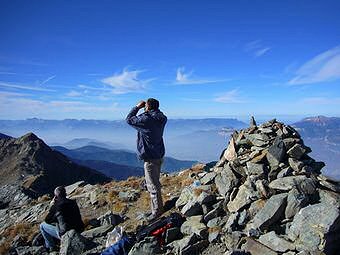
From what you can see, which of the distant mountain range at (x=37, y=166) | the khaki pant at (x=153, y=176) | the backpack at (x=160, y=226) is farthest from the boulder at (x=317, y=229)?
the distant mountain range at (x=37, y=166)

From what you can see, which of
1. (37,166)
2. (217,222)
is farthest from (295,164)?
(37,166)

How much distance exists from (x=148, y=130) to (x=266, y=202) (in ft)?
16.1

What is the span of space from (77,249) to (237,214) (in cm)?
573

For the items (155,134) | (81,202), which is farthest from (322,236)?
(81,202)

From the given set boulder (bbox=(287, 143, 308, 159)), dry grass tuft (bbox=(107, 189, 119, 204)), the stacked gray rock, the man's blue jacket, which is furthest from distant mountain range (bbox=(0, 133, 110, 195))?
boulder (bbox=(287, 143, 308, 159))

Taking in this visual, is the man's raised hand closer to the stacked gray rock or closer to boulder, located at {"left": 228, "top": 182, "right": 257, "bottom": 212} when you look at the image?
the stacked gray rock

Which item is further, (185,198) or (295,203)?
(185,198)

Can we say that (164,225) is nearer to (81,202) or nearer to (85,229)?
(85,229)

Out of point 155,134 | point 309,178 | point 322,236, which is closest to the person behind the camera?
point 322,236

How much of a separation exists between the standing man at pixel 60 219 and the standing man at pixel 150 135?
3085 mm

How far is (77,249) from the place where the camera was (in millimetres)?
12164

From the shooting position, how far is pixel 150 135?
42.8 ft

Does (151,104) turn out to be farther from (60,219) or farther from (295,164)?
(295,164)

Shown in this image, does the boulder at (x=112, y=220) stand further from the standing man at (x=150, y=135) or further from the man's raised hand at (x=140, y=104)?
the man's raised hand at (x=140, y=104)
